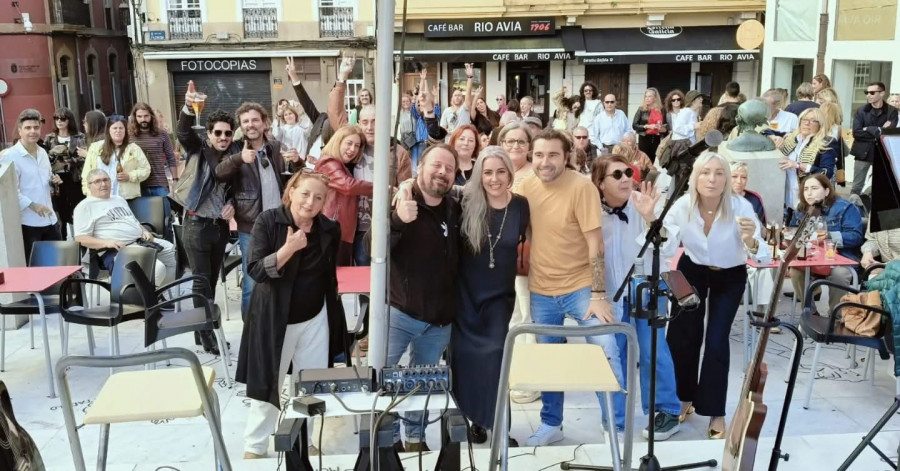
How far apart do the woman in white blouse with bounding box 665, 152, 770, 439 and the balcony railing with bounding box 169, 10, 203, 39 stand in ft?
65.9

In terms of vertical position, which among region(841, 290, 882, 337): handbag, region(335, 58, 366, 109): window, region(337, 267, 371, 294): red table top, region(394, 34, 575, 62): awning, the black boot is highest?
region(394, 34, 575, 62): awning

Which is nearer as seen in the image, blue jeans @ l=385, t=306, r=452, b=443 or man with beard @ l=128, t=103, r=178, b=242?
blue jeans @ l=385, t=306, r=452, b=443

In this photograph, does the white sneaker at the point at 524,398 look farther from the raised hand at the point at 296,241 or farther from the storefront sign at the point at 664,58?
A: the storefront sign at the point at 664,58

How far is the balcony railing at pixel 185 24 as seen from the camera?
21.9 meters

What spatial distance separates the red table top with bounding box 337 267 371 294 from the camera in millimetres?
4719

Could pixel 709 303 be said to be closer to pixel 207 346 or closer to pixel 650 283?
pixel 650 283

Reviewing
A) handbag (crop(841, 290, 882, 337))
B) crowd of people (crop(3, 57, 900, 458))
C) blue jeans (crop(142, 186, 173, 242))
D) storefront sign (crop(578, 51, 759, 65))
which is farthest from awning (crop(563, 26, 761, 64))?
handbag (crop(841, 290, 882, 337))

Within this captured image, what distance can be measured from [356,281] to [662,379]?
1.86 meters

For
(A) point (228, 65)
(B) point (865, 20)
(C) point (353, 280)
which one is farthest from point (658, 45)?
(C) point (353, 280)

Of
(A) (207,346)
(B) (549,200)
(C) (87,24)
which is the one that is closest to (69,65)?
(C) (87,24)

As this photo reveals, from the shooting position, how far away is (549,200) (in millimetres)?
3994

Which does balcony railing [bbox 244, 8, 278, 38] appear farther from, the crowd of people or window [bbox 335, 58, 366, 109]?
the crowd of people

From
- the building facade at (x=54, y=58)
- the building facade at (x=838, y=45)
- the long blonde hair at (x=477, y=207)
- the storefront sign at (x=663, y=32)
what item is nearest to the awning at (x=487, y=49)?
the storefront sign at (x=663, y=32)

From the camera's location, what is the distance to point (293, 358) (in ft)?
13.2
